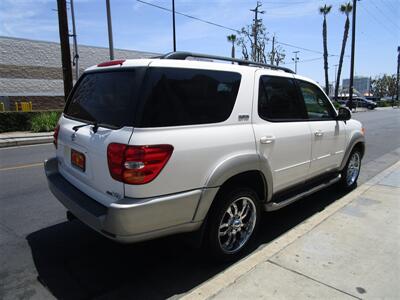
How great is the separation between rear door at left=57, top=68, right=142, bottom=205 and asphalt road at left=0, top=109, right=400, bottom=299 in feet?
2.57

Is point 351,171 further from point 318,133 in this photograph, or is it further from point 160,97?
point 160,97

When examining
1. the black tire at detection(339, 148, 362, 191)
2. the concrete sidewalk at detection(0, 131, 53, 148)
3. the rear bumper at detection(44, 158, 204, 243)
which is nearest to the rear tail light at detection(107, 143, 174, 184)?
the rear bumper at detection(44, 158, 204, 243)

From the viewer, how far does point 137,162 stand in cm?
261

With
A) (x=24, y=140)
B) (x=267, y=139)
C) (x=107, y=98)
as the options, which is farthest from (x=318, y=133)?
(x=24, y=140)

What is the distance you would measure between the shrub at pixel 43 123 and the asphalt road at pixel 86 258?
34.8 feet

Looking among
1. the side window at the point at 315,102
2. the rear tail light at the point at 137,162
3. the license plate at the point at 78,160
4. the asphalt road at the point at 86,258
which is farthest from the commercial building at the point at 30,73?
the rear tail light at the point at 137,162

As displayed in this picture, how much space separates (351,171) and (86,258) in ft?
14.4

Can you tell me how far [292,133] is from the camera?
3.95 metres

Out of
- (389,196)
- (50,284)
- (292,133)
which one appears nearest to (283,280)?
(292,133)

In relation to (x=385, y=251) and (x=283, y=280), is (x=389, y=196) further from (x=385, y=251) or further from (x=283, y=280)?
(x=283, y=280)

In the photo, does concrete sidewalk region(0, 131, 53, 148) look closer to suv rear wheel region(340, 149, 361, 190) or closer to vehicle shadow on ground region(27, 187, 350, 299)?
vehicle shadow on ground region(27, 187, 350, 299)

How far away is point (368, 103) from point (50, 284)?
50110 millimetres

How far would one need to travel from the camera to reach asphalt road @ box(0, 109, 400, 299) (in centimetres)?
298

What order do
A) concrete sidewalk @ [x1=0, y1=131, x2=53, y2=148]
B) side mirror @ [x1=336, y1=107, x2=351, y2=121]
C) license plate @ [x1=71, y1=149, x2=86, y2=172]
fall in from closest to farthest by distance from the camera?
license plate @ [x1=71, y1=149, x2=86, y2=172] → side mirror @ [x1=336, y1=107, x2=351, y2=121] → concrete sidewalk @ [x1=0, y1=131, x2=53, y2=148]
